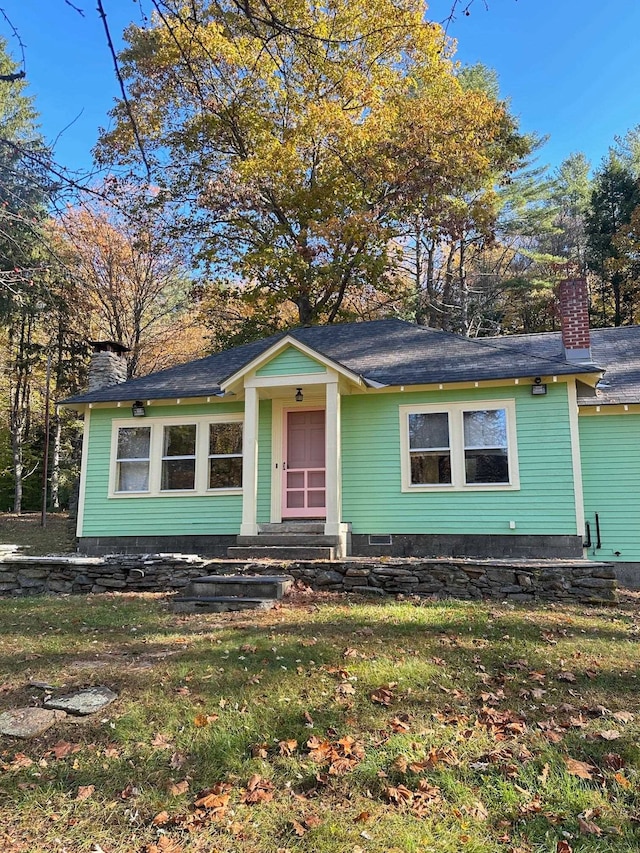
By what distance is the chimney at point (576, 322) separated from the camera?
11.0 meters

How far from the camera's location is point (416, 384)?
10242mm

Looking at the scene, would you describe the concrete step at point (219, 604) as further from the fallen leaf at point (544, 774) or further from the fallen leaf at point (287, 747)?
the fallen leaf at point (544, 774)

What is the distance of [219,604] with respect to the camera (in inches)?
269

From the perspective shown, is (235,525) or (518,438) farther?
(235,525)

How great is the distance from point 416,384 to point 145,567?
5392mm

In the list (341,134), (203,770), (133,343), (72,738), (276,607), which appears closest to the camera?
(203,770)

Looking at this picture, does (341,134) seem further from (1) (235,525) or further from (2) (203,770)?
(2) (203,770)

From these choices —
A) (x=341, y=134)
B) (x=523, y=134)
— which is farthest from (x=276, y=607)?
(x=523, y=134)

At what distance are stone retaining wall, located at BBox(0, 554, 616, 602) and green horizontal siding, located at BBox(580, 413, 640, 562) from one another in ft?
8.08

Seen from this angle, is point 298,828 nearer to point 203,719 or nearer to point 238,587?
point 203,719

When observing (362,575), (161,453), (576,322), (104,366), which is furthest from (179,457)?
(576,322)

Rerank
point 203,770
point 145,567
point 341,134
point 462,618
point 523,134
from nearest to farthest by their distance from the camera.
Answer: point 203,770
point 462,618
point 145,567
point 341,134
point 523,134

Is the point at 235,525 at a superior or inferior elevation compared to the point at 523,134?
inferior

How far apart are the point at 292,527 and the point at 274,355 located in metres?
3.08
